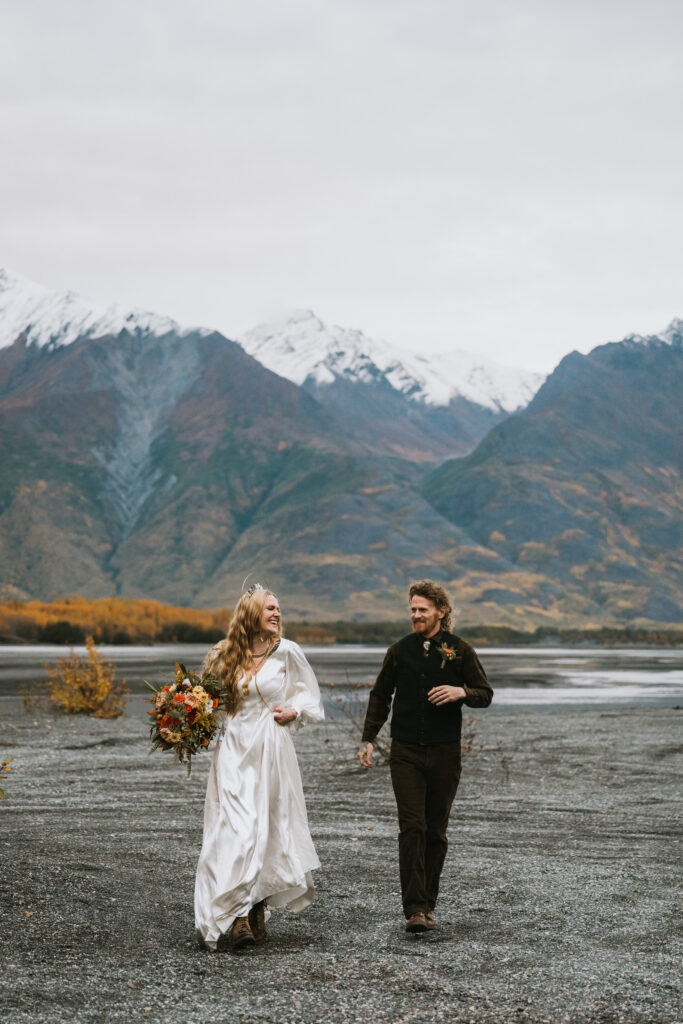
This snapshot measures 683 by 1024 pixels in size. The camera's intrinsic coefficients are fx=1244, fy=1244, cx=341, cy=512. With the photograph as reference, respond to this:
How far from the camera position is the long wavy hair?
7871 mm

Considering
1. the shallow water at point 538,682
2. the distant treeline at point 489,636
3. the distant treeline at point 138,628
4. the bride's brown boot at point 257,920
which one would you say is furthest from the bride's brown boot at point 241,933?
the distant treeline at point 489,636

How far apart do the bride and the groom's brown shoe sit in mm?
655

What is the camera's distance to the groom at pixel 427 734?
26.1 feet

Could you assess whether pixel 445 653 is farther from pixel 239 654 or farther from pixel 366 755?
pixel 239 654

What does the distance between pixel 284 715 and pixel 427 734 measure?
3.17 ft

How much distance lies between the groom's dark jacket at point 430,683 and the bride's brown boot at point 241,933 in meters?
1.44

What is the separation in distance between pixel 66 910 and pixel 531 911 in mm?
3234

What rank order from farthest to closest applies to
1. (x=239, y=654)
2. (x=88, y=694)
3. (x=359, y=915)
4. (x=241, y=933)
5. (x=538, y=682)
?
(x=538, y=682), (x=88, y=694), (x=359, y=915), (x=239, y=654), (x=241, y=933)

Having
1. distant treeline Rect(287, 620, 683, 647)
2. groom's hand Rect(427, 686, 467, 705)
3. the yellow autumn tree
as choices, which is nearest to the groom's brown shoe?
groom's hand Rect(427, 686, 467, 705)

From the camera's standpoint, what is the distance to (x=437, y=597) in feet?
27.1

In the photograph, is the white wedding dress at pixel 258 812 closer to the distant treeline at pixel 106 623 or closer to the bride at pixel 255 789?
the bride at pixel 255 789

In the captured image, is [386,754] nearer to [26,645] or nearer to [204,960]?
[204,960]

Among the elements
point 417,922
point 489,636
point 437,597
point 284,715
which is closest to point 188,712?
point 284,715

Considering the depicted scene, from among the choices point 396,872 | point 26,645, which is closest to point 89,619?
point 26,645
